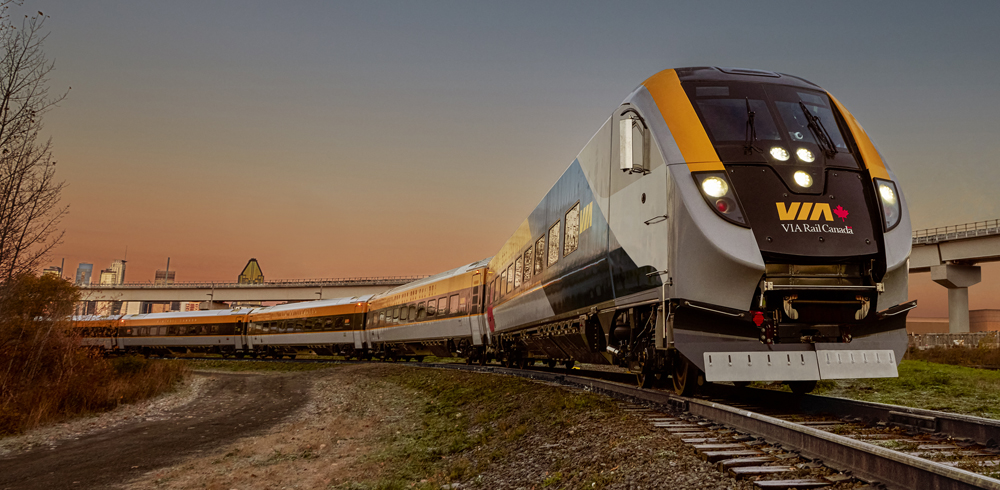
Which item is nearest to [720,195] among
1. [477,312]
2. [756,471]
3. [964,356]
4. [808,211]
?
[808,211]

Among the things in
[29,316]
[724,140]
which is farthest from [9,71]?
[724,140]

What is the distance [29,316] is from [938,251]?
49.8 meters

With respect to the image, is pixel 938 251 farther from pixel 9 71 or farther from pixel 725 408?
pixel 9 71

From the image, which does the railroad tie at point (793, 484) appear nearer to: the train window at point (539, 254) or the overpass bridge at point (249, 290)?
the train window at point (539, 254)

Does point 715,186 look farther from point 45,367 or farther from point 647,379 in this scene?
point 45,367

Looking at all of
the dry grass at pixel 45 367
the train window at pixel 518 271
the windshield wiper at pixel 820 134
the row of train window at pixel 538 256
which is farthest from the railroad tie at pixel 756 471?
the dry grass at pixel 45 367

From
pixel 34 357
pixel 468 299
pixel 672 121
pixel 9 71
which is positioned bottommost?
pixel 34 357

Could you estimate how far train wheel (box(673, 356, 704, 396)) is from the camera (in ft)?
23.8

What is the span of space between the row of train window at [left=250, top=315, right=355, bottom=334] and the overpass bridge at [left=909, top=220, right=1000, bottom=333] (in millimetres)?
36465

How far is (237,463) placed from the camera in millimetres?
10586

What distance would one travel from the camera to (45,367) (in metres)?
18.2

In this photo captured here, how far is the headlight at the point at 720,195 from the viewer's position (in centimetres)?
613

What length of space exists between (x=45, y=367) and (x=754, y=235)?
1993 centimetres

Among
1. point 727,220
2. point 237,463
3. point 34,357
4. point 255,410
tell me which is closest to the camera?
point 727,220
